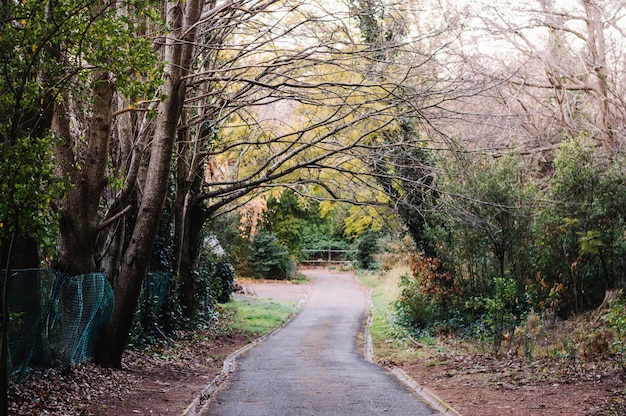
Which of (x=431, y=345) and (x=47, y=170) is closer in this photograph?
(x=47, y=170)

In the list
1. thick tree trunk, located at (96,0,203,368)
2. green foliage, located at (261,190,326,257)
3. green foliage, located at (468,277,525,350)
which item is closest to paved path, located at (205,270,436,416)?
thick tree trunk, located at (96,0,203,368)

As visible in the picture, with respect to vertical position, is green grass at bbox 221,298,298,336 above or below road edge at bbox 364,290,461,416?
below

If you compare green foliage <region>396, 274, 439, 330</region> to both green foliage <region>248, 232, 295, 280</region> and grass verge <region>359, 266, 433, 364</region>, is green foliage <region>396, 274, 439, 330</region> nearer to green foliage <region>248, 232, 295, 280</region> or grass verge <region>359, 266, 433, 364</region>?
grass verge <region>359, 266, 433, 364</region>

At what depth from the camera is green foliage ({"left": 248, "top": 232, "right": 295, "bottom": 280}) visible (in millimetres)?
47438

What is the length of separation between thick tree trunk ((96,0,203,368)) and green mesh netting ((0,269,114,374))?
0.26m

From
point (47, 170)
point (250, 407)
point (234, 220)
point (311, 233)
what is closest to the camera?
point (47, 170)

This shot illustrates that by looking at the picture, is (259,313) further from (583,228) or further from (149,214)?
(149,214)

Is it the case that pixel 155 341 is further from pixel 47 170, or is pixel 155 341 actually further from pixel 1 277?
pixel 47 170

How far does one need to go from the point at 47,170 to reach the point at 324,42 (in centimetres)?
653

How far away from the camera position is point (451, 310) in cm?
2009

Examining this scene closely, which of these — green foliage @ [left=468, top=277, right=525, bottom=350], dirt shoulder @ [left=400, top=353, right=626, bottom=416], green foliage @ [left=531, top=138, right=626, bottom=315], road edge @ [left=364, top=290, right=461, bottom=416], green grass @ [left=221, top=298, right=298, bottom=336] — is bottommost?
green grass @ [left=221, top=298, right=298, bottom=336]

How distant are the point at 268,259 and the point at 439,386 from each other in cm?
3616

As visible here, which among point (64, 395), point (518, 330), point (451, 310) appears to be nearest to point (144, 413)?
point (64, 395)

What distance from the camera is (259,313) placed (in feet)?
91.5
